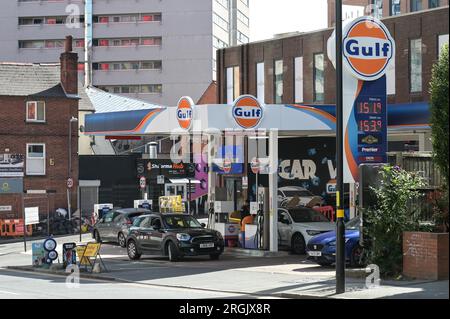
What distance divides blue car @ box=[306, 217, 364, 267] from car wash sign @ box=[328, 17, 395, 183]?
1770 millimetres

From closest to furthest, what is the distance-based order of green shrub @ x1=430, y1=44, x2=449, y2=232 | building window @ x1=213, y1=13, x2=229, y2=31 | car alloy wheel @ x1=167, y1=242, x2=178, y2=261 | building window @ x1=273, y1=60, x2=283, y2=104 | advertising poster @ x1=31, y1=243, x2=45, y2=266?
green shrub @ x1=430, y1=44, x2=449, y2=232 < car alloy wheel @ x1=167, y1=242, x2=178, y2=261 < advertising poster @ x1=31, y1=243, x2=45, y2=266 < building window @ x1=273, y1=60, x2=283, y2=104 < building window @ x1=213, y1=13, x2=229, y2=31

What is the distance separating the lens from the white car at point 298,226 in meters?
26.4

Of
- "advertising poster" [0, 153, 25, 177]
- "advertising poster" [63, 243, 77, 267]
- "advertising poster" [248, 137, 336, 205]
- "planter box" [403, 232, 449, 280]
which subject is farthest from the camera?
"advertising poster" [0, 153, 25, 177]

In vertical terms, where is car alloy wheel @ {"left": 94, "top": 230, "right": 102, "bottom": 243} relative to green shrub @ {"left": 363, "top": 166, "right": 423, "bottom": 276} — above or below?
below

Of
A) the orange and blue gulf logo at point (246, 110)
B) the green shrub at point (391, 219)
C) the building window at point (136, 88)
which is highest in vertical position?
the building window at point (136, 88)

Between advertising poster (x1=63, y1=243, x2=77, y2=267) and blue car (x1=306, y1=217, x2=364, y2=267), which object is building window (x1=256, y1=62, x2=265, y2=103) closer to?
advertising poster (x1=63, y1=243, x2=77, y2=267)

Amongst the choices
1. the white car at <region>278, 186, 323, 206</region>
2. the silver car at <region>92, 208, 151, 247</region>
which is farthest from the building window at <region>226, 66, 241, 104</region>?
the silver car at <region>92, 208, 151, 247</region>

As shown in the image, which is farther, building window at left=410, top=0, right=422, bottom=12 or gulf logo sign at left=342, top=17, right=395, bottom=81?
building window at left=410, top=0, right=422, bottom=12

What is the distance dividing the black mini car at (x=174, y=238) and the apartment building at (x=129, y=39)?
63.7 metres

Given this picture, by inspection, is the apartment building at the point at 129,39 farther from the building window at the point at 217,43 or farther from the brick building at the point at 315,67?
the brick building at the point at 315,67

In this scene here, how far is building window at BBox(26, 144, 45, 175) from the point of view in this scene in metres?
45.2

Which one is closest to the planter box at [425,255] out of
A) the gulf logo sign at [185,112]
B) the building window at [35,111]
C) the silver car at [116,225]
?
the gulf logo sign at [185,112]

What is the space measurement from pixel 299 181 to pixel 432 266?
65.6 feet

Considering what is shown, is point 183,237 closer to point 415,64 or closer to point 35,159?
point 415,64
